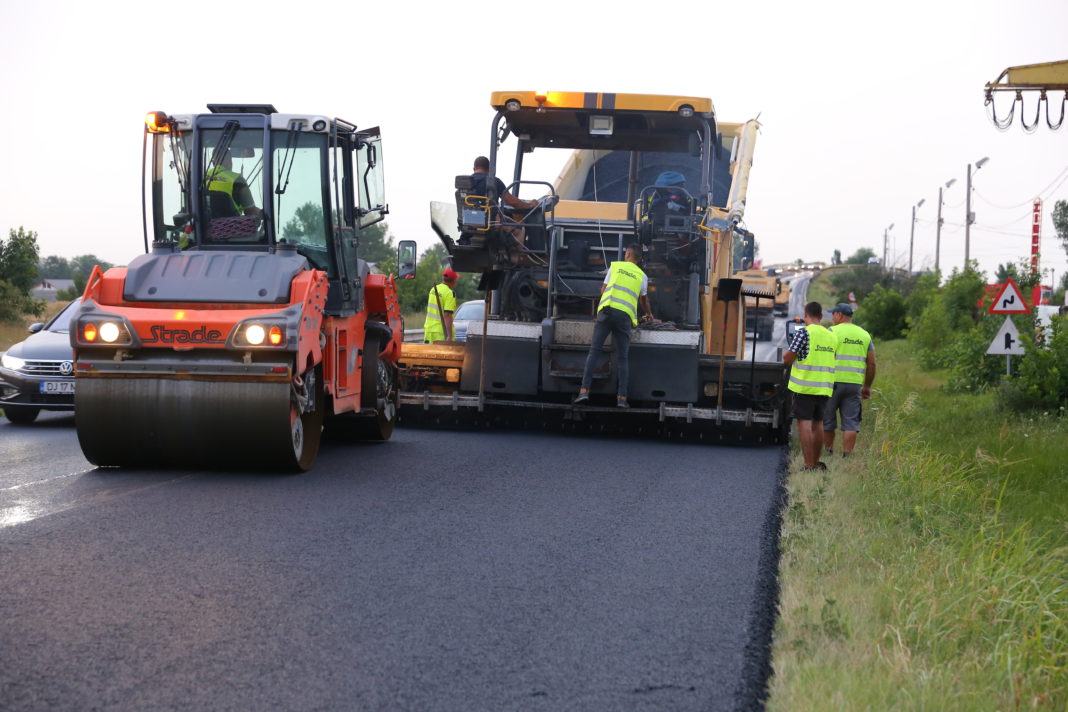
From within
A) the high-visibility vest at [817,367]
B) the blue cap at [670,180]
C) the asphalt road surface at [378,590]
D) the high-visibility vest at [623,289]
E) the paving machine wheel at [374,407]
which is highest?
the blue cap at [670,180]

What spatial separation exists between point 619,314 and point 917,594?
21.4 feet

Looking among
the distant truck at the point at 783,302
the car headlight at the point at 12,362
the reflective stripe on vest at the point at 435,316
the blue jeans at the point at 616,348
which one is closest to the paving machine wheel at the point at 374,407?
the blue jeans at the point at 616,348

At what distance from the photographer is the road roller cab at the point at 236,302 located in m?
8.21

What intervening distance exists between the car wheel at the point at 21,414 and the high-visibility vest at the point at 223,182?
16.7ft

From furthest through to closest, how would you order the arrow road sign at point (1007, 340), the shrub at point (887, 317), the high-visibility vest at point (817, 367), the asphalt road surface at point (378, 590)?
the shrub at point (887, 317), the arrow road sign at point (1007, 340), the high-visibility vest at point (817, 367), the asphalt road surface at point (378, 590)

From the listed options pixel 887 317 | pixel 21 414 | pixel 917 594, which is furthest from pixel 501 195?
pixel 887 317

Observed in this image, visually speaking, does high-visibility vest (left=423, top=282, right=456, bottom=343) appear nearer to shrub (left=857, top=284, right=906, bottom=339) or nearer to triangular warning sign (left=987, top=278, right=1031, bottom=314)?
triangular warning sign (left=987, top=278, right=1031, bottom=314)

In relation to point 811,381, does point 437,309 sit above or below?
above

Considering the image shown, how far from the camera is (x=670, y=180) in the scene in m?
12.9

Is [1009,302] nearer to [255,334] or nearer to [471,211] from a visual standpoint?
[471,211]

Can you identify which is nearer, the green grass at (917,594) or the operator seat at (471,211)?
the green grass at (917,594)

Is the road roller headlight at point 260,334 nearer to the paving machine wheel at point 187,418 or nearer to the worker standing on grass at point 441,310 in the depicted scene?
the paving machine wheel at point 187,418

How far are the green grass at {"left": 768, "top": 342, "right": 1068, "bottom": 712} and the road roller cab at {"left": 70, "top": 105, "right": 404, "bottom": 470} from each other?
349cm

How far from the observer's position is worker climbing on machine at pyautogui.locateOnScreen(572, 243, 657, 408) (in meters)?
11.7
